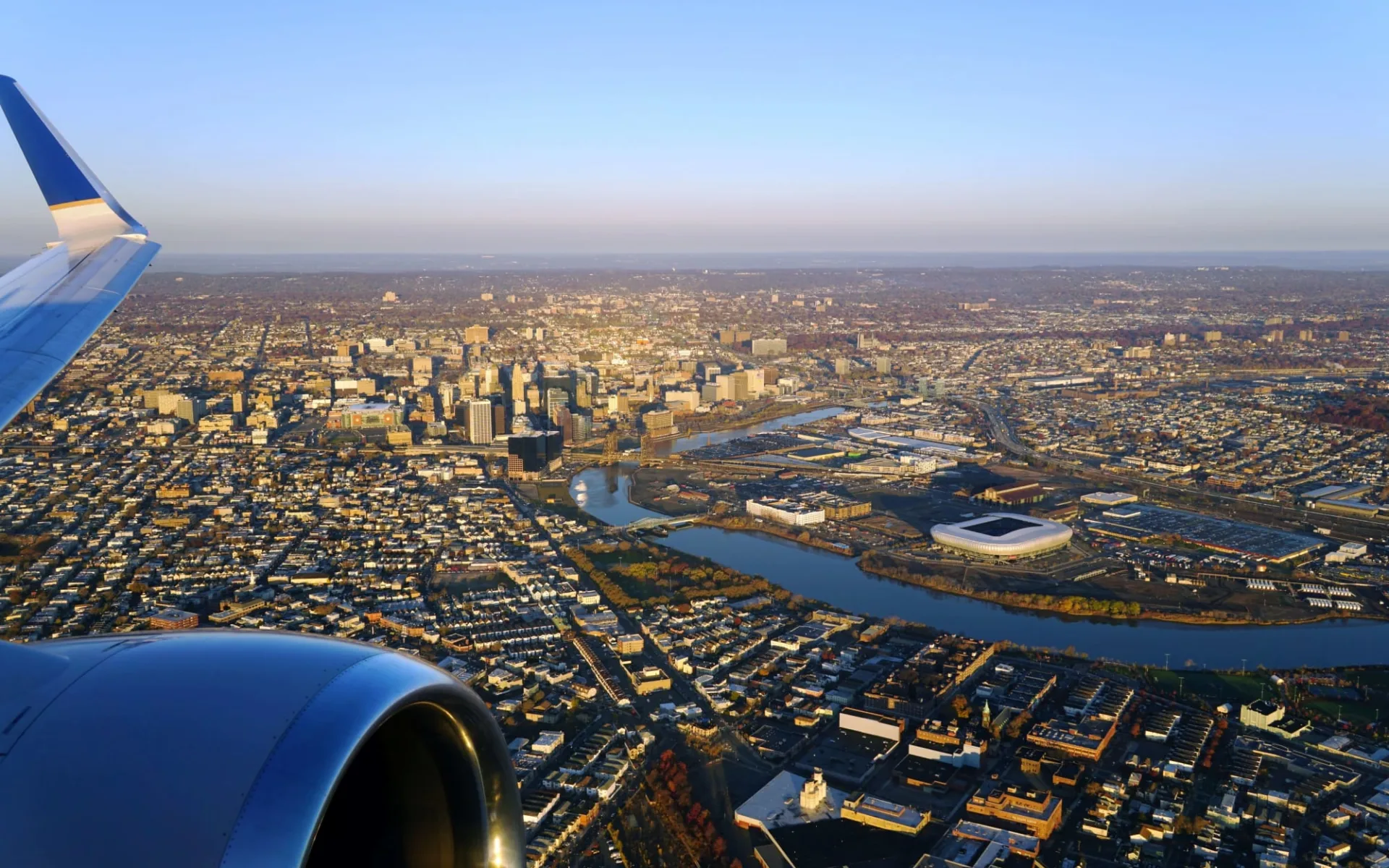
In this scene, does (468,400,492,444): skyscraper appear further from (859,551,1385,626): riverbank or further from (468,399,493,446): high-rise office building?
(859,551,1385,626): riverbank

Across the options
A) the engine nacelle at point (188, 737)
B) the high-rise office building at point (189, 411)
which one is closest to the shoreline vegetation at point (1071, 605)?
the engine nacelle at point (188, 737)

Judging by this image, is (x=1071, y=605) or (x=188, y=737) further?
(x=1071, y=605)

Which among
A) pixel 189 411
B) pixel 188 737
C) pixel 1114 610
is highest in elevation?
pixel 188 737

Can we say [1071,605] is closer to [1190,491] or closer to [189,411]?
[1190,491]

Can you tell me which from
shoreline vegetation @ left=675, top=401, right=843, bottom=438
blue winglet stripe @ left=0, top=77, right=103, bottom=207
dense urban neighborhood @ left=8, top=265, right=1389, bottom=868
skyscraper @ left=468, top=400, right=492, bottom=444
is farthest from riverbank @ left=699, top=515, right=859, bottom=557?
blue winglet stripe @ left=0, top=77, right=103, bottom=207

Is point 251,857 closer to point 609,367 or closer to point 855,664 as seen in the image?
point 855,664

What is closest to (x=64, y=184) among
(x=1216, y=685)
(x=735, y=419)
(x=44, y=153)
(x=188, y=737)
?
(x=44, y=153)

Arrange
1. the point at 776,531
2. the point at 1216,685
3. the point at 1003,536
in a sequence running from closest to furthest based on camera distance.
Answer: the point at 1216,685 < the point at 1003,536 < the point at 776,531
